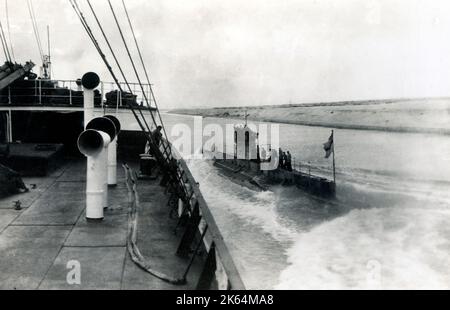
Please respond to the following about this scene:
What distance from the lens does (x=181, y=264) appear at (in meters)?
6.14

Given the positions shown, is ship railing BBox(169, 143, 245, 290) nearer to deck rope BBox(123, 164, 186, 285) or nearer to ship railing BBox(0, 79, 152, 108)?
deck rope BBox(123, 164, 186, 285)

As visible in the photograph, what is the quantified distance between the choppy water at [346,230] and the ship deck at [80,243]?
27.1 feet

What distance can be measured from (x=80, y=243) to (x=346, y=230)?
22.7m

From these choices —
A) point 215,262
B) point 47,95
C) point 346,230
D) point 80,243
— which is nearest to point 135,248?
point 80,243

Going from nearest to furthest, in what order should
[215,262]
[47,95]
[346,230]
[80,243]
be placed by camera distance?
1. [215,262]
2. [80,243]
3. [47,95]
4. [346,230]

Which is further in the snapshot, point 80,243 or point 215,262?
point 80,243

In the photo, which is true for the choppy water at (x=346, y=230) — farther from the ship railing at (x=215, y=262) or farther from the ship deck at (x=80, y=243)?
the ship railing at (x=215, y=262)

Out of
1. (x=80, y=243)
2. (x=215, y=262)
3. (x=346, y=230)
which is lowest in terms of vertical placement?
(x=346, y=230)

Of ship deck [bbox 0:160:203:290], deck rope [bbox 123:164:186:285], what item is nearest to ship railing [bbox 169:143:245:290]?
ship deck [bbox 0:160:203:290]

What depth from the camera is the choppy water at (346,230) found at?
18.6 meters

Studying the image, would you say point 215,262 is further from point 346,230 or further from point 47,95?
point 346,230

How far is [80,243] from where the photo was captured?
6.74m

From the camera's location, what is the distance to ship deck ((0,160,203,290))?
5.41 meters
